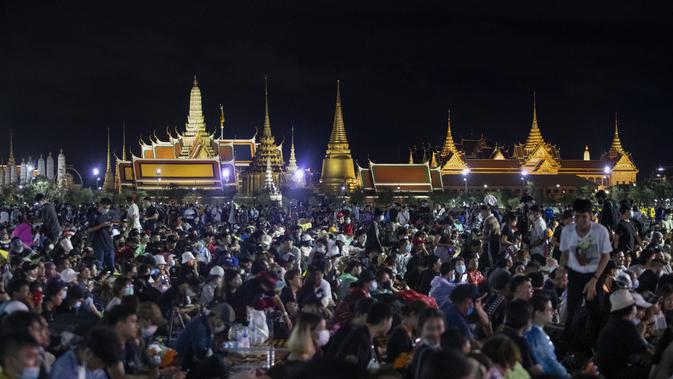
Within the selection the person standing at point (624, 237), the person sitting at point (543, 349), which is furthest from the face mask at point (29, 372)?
the person standing at point (624, 237)

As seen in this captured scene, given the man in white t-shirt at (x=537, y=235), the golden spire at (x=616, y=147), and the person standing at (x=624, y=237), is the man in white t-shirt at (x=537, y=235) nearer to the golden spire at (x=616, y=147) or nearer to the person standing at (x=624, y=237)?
the person standing at (x=624, y=237)

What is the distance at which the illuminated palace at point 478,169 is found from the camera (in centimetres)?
6789

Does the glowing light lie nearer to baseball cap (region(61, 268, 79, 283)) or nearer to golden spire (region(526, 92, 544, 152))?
golden spire (region(526, 92, 544, 152))

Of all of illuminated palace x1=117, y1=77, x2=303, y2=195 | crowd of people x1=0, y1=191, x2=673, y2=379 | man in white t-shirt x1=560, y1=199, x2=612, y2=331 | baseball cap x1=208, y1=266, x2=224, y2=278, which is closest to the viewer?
crowd of people x1=0, y1=191, x2=673, y2=379

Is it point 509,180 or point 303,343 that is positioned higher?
point 509,180

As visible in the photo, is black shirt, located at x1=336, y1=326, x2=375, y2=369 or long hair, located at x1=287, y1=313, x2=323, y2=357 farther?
black shirt, located at x1=336, y1=326, x2=375, y2=369

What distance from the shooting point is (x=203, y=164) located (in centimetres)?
6381

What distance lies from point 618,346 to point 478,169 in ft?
232

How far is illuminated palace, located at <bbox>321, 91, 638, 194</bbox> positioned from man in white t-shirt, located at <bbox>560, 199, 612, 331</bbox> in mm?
56775

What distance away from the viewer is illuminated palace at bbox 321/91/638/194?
6789 cm

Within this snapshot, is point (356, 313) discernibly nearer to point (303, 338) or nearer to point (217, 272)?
point (303, 338)

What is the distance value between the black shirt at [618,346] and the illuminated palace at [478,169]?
58.4 metres

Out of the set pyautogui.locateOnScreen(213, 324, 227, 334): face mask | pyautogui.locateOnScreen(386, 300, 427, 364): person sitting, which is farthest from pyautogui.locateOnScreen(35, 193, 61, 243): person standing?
pyautogui.locateOnScreen(386, 300, 427, 364): person sitting

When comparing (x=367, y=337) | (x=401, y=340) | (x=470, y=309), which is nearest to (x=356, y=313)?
(x=401, y=340)
